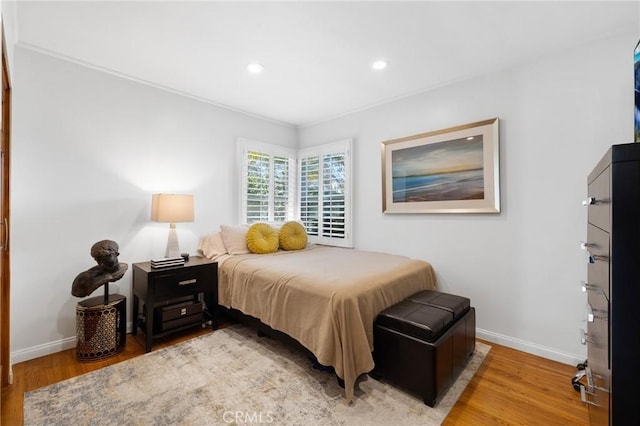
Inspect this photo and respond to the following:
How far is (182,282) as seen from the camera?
272 centimetres

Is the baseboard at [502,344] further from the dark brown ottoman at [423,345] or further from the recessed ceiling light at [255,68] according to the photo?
the recessed ceiling light at [255,68]

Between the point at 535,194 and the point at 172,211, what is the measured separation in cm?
341

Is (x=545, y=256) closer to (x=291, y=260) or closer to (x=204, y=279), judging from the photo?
(x=291, y=260)

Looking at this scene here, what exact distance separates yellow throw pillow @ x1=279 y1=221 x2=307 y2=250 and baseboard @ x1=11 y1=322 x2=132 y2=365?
221 centimetres

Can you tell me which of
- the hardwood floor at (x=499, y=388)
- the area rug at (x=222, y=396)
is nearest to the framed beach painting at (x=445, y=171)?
the hardwood floor at (x=499, y=388)

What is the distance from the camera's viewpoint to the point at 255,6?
6.28ft

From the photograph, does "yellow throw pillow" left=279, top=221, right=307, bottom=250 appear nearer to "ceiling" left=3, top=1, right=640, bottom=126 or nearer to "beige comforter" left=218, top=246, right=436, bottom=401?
"beige comforter" left=218, top=246, right=436, bottom=401

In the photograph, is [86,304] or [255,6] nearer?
[255,6]

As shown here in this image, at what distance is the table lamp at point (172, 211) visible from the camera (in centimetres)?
283

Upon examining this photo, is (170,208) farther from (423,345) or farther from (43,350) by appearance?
(423,345)

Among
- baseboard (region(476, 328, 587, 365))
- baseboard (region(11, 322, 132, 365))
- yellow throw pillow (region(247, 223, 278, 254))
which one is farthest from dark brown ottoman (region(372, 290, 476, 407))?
baseboard (region(11, 322, 132, 365))

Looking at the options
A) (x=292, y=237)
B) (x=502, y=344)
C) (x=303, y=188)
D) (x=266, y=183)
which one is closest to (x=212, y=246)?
(x=292, y=237)

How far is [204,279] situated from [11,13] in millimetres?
2426

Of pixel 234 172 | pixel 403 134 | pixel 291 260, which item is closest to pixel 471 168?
pixel 403 134
